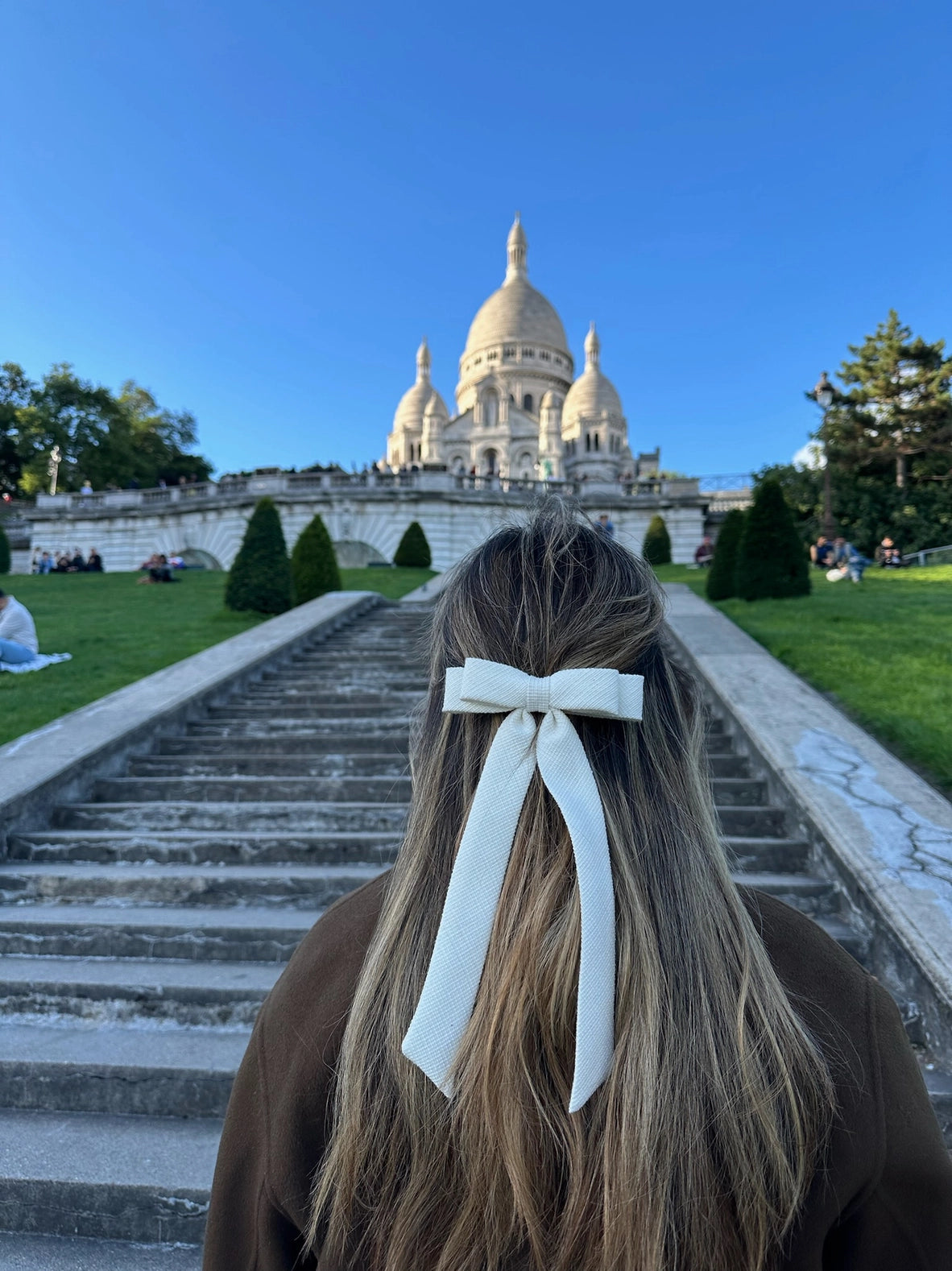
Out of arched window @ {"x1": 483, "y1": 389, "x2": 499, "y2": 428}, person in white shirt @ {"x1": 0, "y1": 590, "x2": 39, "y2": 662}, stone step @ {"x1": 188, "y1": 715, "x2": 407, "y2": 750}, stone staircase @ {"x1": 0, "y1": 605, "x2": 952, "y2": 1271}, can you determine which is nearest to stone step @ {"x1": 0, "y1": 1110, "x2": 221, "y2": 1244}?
stone staircase @ {"x1": 0, "y1": 605, "x2": 952, "y2": 1271}

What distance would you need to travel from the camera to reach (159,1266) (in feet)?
8.02

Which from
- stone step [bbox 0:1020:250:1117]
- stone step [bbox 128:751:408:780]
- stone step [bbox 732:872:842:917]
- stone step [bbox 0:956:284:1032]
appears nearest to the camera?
stone step [bbox 0:1020:250:1117]

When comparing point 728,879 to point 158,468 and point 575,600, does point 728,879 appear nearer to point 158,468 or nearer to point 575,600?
point 575,600

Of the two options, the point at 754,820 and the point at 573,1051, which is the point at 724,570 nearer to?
the point at 754,820

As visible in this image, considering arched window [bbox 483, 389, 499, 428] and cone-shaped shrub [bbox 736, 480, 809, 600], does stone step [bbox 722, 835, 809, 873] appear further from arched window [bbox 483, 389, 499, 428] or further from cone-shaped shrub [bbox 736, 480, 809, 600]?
arched window [bbox 483, 389, 499, 428]

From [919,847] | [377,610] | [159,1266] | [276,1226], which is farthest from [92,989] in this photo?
[377,610]

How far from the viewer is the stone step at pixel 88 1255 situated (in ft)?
7.97

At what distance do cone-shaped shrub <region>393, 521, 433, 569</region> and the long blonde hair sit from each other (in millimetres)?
23859

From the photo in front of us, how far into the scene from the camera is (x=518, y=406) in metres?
73.5

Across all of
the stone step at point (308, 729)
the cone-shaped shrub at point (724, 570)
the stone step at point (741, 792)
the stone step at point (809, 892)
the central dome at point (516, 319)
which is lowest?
the stone step at point (809, 892)

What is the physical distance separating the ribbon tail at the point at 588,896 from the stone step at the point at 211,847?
3524mm

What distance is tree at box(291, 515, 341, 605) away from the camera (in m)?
15.9

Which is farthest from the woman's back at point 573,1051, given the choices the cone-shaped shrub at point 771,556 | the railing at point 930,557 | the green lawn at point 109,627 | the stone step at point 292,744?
the railing at point 930,557

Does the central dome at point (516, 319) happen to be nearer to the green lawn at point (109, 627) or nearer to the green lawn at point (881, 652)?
the green lawn at point (109, 627)
